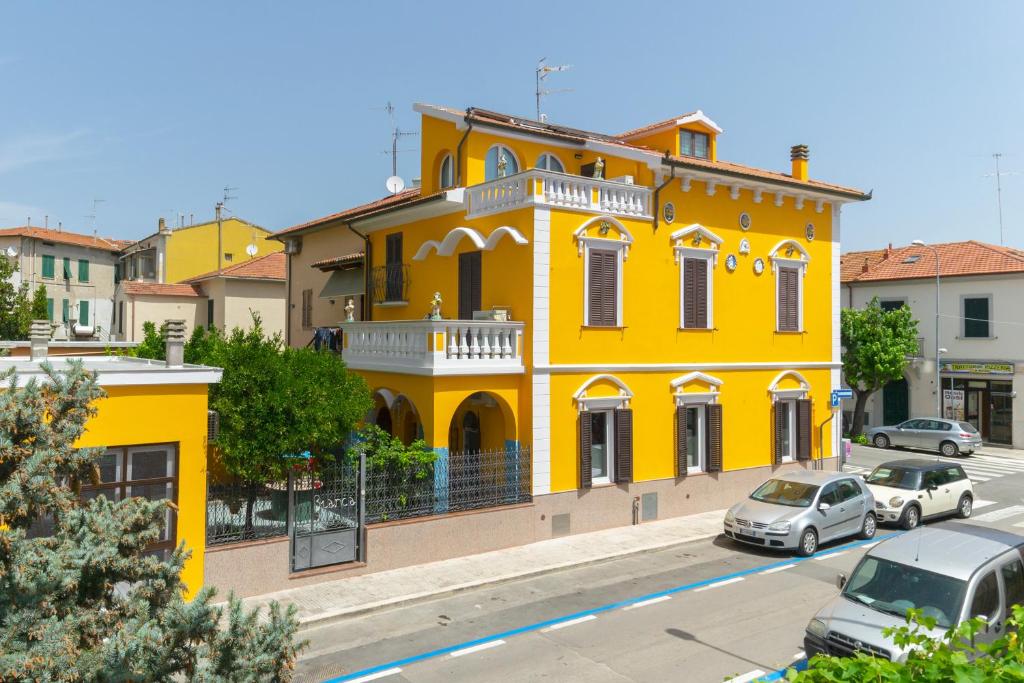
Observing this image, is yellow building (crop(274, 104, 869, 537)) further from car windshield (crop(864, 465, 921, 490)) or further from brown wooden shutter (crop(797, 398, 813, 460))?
car windshield (crop(864, 465, 921, 490))

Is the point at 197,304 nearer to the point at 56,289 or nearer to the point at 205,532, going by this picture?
the point at 56,289

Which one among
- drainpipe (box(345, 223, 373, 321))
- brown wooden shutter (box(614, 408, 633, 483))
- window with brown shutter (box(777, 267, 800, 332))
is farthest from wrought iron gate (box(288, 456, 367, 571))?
window with brown shutter (box(777, 267, 800, 332))

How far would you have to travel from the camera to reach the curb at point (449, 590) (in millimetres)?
11602

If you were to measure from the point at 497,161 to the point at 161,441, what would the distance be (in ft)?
34.5

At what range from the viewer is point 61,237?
4341 centimetres

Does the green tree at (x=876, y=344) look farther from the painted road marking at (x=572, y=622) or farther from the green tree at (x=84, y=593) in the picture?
the green tree at (x=84, y=593)

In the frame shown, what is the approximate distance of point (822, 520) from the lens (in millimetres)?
15648

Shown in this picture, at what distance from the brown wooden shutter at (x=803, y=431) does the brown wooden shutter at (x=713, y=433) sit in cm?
338

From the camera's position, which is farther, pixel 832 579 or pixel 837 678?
pixel 832 579

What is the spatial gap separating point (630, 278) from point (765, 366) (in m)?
5.35

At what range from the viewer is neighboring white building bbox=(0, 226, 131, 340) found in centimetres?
4106

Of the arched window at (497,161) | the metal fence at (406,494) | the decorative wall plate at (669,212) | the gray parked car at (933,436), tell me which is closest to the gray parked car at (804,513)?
the metal fence at (406,494)

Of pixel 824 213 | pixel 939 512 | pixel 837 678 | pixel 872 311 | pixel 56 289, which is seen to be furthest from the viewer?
pixel 56 289

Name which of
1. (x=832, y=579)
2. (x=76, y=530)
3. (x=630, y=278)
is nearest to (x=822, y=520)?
(x=832, y=579)
